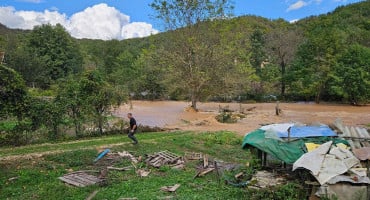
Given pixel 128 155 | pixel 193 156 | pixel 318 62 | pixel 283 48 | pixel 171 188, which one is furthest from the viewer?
pixel 283 48

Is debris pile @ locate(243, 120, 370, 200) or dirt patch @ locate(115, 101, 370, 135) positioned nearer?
debris pile @ locate(243, 120, 370, 200)

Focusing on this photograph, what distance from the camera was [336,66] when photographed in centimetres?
4122

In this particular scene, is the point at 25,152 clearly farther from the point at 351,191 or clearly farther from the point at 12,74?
the point at 351,191

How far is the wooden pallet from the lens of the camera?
11.0 m

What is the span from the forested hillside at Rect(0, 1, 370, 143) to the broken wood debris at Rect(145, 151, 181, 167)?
280 inches

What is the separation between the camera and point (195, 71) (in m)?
33.6

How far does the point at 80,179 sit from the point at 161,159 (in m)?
3.49

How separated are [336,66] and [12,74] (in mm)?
36848

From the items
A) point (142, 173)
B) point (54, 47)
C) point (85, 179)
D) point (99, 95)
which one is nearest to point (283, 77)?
point (99, 95)

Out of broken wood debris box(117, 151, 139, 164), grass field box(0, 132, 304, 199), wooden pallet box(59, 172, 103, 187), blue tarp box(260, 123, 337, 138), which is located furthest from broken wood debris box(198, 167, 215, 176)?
wooden pallet box(59, 172, 103, 187)

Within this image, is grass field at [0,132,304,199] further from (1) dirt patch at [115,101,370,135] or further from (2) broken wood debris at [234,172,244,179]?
(1) dirt patch at [115,101,370,135]

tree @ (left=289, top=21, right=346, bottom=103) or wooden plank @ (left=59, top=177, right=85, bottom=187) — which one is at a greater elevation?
tree @ (left=289, top=21, right=346, bottom=103)

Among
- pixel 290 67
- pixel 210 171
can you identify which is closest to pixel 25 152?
pixel 210 171

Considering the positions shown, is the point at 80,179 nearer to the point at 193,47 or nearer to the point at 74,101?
the point at 74,101
